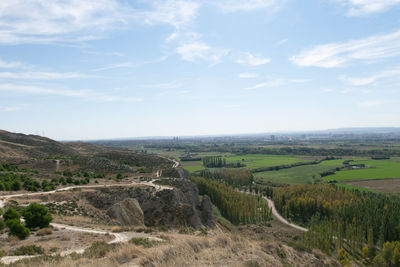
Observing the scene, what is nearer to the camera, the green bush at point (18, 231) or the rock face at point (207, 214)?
the green bush at point (18, 231)

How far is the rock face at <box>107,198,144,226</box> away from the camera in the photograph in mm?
35562

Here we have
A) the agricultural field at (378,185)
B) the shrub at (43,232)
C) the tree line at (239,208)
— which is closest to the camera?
the shrub at (43,232)

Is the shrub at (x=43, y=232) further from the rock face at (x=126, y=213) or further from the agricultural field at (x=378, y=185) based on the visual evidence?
the agricultural field at (x=378, y=185)

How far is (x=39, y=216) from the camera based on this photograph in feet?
78.7

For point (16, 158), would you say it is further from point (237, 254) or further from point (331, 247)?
point (331, 247)

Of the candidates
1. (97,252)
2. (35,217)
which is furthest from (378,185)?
(35,217)

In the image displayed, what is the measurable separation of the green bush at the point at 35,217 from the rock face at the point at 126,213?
11.6 metres

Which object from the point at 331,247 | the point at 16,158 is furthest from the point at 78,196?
the point at 331,247

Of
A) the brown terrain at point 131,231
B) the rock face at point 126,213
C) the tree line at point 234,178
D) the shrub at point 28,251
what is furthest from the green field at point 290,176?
the shrub at point 28,251

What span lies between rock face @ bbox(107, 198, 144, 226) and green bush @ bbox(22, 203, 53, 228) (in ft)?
38.0

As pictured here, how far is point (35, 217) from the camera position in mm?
23922

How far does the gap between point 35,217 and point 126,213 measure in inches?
571

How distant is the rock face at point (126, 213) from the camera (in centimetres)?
3556

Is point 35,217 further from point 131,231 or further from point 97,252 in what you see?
point 97,252
